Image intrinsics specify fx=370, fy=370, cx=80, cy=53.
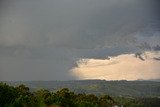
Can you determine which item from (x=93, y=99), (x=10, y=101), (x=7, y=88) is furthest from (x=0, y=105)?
(x=93, y=99)

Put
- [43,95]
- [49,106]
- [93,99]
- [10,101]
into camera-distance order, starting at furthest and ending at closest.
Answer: [93,99]
[43,95]
[10,101]
[49,106]

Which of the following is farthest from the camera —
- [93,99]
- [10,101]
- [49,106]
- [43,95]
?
[93,99]

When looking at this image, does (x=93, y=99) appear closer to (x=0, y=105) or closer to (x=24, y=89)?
(x=24, y=89)

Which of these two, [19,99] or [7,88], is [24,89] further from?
[19,99]

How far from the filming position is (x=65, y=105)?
355ft

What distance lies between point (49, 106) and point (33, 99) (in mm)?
9225

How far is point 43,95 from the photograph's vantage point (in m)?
113

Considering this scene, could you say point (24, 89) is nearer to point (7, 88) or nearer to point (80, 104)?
point (7, 88)

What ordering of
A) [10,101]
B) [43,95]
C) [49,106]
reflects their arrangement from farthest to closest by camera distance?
1. [43,95]
2. [10,101]
3. [49,106]

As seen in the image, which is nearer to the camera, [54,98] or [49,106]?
[49,106]

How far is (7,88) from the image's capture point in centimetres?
11494

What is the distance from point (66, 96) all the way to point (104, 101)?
53.4ft

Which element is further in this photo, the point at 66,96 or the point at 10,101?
the point at 66,96

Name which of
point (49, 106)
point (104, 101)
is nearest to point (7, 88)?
point (49, 106)
